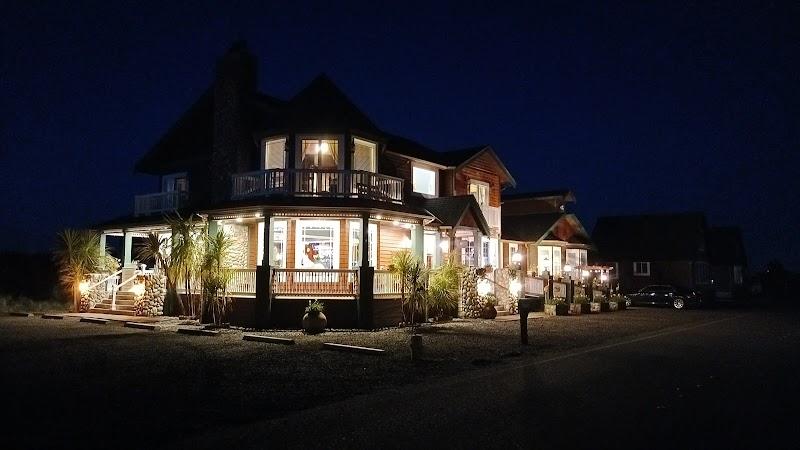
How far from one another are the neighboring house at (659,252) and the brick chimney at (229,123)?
3653cm

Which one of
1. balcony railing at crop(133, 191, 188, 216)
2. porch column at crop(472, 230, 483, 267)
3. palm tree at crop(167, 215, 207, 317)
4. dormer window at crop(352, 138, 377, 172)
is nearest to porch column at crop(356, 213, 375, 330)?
palm tree at crop(167, 215, 207, 317)

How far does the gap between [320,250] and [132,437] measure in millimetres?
16462

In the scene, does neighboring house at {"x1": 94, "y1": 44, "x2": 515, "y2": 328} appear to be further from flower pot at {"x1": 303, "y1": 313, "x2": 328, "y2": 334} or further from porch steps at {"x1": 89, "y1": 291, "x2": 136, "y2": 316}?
porch steps at {"x1": 89, "y1": 291, "x2": 136, "y2": 316}

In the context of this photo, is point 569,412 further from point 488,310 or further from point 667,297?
point 667,297

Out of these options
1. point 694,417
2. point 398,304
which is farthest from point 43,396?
point 398,304

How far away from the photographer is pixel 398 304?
2089 centimetres

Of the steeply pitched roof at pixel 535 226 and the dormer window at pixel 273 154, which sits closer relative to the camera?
the dormer window at pixel 273 154

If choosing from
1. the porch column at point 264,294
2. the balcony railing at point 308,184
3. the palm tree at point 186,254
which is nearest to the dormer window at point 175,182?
the balcony railing at point 308,184

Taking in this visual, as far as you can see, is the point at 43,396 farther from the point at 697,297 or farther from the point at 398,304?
the point at 697,297

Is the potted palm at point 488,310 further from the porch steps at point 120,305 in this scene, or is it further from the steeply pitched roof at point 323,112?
the porch steps at point 120,305

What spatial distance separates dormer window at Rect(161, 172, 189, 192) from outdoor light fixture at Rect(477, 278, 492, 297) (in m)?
14.8

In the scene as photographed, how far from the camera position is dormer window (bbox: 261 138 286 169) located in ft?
78.3

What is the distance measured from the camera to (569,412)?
798 centimetres

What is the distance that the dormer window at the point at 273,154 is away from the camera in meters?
23.9
